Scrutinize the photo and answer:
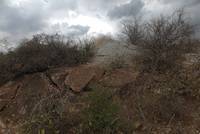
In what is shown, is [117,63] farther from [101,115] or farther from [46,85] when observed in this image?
[101,115]

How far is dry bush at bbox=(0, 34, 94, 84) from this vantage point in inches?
292

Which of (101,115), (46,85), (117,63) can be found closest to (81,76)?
(46,85)

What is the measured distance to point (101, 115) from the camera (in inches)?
211

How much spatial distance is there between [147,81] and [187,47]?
2.15m

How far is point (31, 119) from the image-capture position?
606 centimetres

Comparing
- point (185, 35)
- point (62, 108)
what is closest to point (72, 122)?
point (62, 108)

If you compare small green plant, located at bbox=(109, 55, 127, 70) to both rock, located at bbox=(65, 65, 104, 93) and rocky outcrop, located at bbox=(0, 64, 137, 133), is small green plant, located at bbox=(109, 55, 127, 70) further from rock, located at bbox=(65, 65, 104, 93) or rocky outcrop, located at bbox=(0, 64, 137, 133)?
rock, located at bbox=(65, 65, 104, 93)

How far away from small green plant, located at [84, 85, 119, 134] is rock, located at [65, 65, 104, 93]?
153 centimetres

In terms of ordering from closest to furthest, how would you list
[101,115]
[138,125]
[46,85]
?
[101,115] < [138,125] < [46,85]

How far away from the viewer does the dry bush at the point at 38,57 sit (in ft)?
24.3

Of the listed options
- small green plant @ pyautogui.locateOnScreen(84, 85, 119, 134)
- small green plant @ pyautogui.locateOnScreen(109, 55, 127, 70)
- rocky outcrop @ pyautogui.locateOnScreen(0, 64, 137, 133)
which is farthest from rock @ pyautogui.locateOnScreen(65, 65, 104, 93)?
small green plant @ pyautogui.locateOnScreen(84, 85, 119, 134)

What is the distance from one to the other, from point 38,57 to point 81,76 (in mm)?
1251

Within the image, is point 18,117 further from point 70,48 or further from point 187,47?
point 187,47

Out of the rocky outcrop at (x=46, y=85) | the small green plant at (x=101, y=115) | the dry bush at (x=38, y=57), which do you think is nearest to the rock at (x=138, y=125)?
the small green plant at (x=101, y=115)
